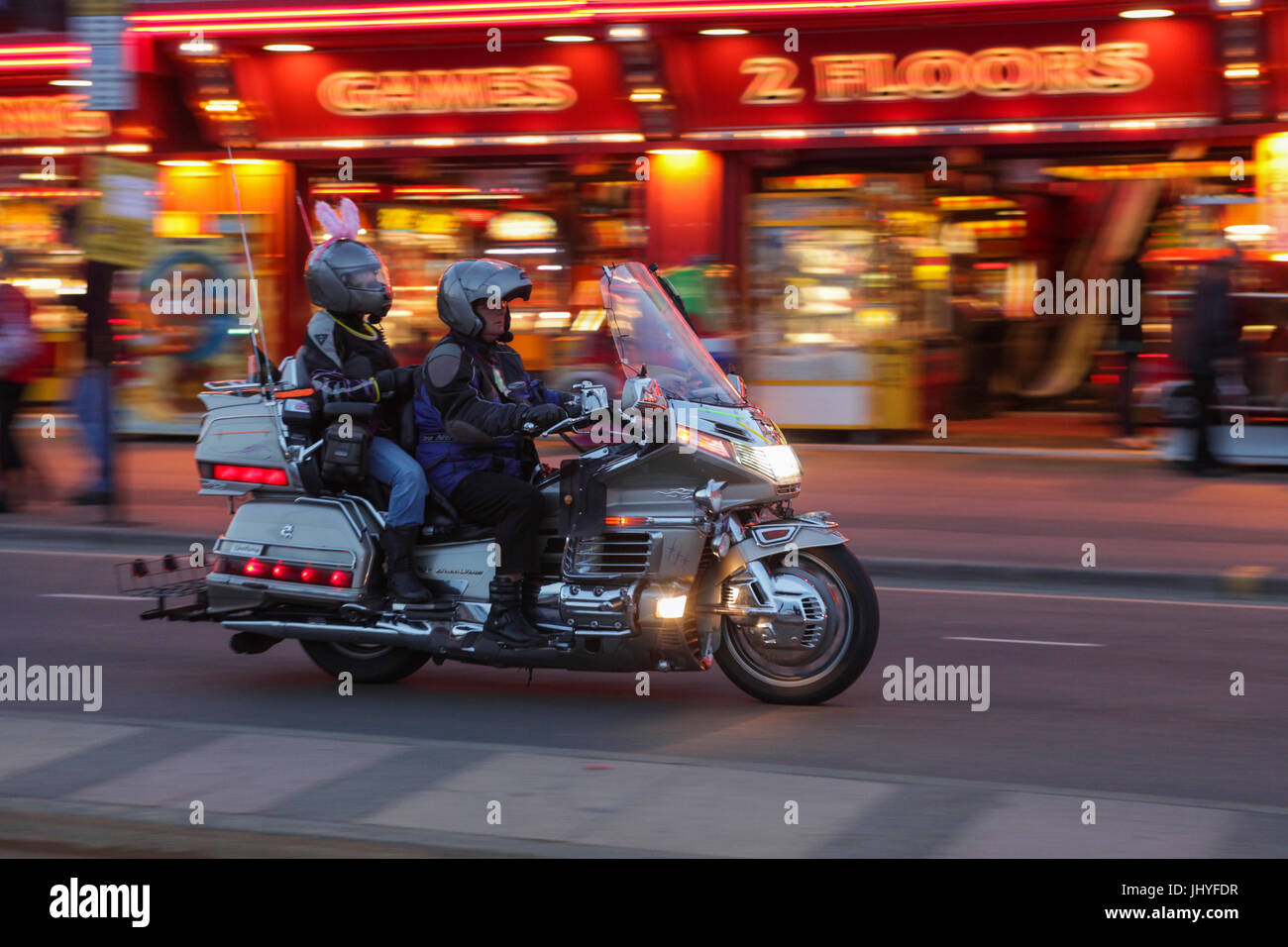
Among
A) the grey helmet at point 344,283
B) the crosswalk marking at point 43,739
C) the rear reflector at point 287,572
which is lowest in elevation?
the crosswalk marking at point 43,739

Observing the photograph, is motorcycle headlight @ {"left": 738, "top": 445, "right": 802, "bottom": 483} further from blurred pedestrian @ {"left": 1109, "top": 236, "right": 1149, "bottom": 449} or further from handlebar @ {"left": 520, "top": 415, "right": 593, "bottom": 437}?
blurred pedestrian @ {"left": 1109, "top": 236, "right": 1149, "bottom": 449}

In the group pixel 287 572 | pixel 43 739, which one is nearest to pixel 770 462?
pixel 287 572

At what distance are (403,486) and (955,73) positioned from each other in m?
11.5

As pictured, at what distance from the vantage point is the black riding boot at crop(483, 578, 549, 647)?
7.25 m

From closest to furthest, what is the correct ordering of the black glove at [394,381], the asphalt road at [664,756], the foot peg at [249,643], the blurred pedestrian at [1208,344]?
the asphalt road at [664,756] → the black glove at [394,381] → the foot peg at [249,643] → the blurred pedestrian at [1208,344]

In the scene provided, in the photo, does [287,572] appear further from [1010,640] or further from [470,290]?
[1010,640]

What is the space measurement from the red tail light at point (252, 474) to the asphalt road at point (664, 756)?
0.93 meters

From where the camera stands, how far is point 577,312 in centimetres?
1920

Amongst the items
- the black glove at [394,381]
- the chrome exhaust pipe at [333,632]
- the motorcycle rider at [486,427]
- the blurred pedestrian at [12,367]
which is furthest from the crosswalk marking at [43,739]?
the blurred pedestrian at [12,367]

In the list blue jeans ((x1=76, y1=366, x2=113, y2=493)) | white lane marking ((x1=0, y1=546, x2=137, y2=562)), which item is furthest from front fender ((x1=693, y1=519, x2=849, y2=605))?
blue jeans ((x1=76, y1=366, x2=113, y2=493))

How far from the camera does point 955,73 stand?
1742cm

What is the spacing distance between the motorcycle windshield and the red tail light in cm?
165

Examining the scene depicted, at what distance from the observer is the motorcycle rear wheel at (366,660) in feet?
25.8

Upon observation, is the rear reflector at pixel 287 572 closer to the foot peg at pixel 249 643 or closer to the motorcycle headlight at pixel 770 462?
the foot peg at pixel 249 643
